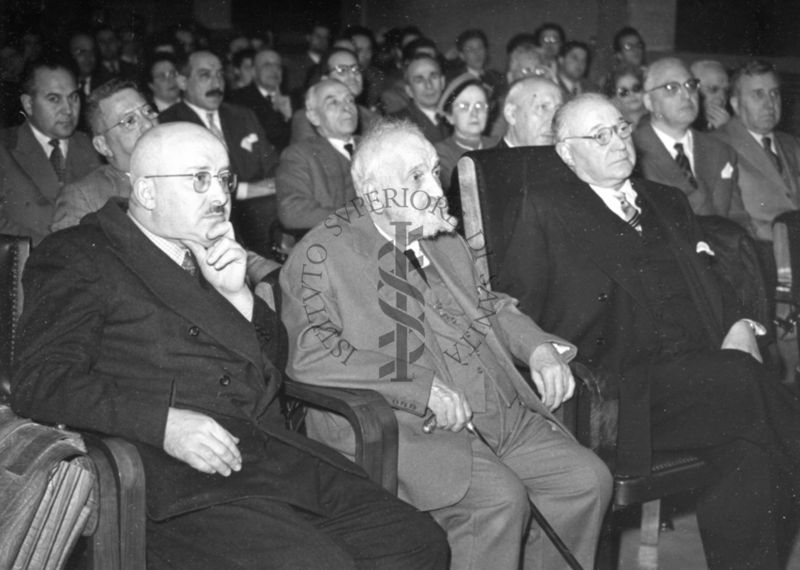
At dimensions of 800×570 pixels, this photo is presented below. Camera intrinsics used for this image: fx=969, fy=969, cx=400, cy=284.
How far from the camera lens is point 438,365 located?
2686 mm

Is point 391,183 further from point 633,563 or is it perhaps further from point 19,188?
point 19,188

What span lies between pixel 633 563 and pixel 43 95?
316 centimetres

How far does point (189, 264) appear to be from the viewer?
238 cm

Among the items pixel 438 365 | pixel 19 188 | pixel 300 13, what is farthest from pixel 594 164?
pixel 300 13

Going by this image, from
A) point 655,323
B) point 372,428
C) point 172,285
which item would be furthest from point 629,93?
point 172,285

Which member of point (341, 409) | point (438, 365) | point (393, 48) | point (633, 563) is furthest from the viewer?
point (393, 48)

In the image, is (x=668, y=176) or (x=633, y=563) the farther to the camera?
(x=668, y=176)

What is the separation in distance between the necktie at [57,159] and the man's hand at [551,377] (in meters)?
2.53

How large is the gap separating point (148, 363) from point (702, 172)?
331cm

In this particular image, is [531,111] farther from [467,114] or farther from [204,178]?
[204,178]

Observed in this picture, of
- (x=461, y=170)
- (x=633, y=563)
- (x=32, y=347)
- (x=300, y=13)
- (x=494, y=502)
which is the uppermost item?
(x=300, y=13)

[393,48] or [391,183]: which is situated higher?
[393,48]

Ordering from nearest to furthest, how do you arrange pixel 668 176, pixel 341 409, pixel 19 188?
1. pixel 341 409
2. pixel 19 188
3. pixel 668 176

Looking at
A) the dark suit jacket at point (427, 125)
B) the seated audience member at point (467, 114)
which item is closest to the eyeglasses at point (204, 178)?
the seated audience member at point (467, 114)
